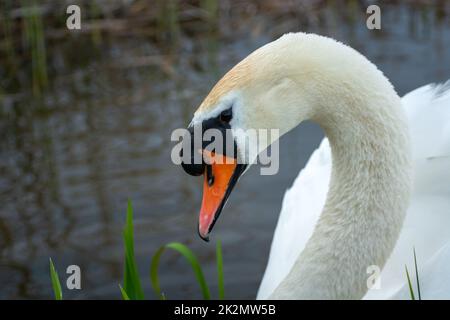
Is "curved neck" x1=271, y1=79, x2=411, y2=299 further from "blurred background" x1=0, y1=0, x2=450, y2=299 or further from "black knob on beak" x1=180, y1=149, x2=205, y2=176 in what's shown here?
"blurred background" x1=0, y1=0, x2=450, y2=299

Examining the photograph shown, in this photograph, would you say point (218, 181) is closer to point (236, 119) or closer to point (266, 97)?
point (236, 119)

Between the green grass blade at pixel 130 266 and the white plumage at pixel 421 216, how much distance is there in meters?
0.94

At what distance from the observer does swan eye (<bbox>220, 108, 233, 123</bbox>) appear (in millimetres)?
2828

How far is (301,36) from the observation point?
291cm

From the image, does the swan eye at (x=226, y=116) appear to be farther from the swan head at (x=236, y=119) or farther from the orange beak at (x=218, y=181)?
the orange beak at (x=218, y=181)

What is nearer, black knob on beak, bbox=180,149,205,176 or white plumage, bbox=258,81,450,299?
black knob on beak, bbox=180,149,205,176

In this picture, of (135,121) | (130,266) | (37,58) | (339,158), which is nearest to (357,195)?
(339,158)

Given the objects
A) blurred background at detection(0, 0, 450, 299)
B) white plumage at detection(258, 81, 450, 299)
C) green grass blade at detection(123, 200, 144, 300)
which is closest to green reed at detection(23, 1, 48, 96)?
blurred background at detection(0, 0, 450, 299)

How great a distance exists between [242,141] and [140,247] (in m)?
2.31

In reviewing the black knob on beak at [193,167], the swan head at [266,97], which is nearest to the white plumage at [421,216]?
the swan head at [266,97]

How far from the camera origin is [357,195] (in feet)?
10.1

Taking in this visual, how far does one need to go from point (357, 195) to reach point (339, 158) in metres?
0.14
